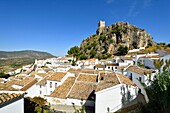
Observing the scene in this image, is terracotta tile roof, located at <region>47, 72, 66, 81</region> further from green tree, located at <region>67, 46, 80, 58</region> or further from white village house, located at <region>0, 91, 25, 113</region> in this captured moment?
green tree, located at <region>67, 46, 80, 58</region>

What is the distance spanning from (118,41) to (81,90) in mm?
70483

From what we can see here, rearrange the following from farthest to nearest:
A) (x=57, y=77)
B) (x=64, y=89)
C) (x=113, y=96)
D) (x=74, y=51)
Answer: (x=74, y=51)
(x=57, y=77)
(x=64, y=89)
(x=113, y=96)

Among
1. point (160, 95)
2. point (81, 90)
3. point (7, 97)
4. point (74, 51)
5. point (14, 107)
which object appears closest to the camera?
point (7, 97)

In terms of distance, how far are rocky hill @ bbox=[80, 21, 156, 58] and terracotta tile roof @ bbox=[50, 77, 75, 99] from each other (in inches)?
2271

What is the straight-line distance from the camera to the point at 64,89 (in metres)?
23.3

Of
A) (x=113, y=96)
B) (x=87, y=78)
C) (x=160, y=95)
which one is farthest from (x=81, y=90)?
(x=160, y=95)

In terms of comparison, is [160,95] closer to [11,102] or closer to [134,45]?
[11,102]

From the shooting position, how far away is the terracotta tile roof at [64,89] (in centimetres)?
Result: 2191

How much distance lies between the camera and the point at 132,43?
291 ft

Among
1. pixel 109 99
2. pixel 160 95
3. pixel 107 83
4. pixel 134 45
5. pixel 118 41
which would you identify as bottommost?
pixel 109 99

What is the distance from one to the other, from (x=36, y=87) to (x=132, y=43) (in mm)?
70877

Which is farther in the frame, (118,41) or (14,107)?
(118,41)

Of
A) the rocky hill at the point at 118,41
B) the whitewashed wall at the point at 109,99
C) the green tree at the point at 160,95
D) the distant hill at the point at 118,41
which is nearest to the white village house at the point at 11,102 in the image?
the green tree at the point at 160,95

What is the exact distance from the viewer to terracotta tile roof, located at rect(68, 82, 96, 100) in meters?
20.7
